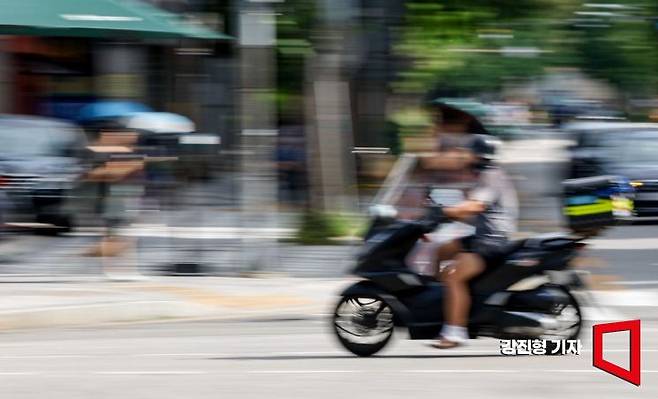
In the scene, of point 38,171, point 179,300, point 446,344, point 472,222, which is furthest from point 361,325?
point 38,171

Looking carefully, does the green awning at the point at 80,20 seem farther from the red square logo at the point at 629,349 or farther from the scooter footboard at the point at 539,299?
the scooter footboard at the point at 539,299

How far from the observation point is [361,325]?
9.19 metres

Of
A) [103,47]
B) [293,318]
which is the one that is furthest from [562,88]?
[103,47]

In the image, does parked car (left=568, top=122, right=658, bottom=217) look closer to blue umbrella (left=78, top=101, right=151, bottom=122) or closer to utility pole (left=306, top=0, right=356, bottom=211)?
utility pole (left=306, top=0, right=356, bottom=211)

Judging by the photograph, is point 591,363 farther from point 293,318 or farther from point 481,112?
point 481,112

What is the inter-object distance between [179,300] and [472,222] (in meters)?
3.85

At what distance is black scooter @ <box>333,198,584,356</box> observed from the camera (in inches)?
352

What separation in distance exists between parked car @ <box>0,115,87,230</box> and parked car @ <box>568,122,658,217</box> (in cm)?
642

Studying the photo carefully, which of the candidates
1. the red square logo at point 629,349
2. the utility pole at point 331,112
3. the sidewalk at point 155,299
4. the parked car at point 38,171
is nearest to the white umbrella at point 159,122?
the parked car at point 38,171

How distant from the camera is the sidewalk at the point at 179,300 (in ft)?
37.8

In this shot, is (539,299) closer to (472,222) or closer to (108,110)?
(472,222)

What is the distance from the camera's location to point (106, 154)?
1391 centimetres

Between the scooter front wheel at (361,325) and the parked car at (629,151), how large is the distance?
32.8 feet

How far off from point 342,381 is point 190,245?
705cm
